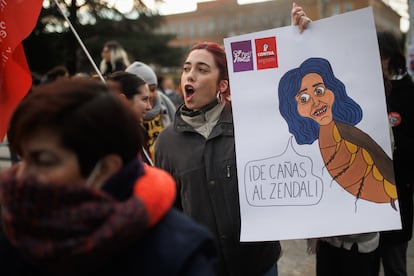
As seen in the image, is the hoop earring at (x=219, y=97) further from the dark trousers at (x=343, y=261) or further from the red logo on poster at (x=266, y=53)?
the dark trousers at (x=343, y=261)

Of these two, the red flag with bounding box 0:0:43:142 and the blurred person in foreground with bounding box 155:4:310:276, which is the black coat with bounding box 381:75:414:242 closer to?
the blurred person in foreground with bounding box 155:4:310:276

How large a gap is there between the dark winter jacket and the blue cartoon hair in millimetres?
288

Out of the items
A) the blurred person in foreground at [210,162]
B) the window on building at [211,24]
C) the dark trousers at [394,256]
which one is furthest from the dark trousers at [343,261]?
the window on building at [211,24]

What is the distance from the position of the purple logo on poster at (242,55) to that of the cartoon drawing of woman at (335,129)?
7.3 inches

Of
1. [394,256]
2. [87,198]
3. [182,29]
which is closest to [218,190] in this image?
[87,198]

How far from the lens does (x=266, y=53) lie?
94.0 inches

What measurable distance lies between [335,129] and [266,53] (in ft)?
1.59

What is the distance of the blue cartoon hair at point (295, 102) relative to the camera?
2.28 m

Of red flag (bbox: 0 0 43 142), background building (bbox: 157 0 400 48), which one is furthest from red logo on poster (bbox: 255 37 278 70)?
background building (bbox: 157 0 400 48)

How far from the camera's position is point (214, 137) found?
2359mm

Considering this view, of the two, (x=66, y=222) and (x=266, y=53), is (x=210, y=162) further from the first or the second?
(x=66, y=222)

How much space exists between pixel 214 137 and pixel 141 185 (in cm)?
114

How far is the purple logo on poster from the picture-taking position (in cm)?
241

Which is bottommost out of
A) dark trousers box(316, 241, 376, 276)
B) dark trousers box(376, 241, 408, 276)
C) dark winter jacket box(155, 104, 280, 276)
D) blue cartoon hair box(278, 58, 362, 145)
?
dark trousers box(376, 241, 408, 276)
